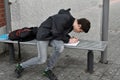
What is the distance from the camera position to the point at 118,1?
611 inches

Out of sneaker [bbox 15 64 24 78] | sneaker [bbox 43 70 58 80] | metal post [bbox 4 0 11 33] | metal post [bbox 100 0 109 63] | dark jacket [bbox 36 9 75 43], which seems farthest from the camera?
metal post [bbox 4 0 11 33]

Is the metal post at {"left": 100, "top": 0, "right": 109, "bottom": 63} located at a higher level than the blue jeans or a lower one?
higher

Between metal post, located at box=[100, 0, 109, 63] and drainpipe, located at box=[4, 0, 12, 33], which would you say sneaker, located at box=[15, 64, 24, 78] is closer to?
drainpipe, located at box=[4, 0, 12, 33]

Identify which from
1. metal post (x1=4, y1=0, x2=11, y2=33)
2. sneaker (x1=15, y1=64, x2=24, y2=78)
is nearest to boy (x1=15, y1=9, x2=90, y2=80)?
sneaker (x1=15, y1=64, x2=24, y2=78)

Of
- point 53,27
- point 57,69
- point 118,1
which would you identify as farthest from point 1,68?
point 118,1

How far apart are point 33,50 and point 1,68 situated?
1.08 meters

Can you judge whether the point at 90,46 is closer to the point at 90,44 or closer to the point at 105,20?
the point at 90,44

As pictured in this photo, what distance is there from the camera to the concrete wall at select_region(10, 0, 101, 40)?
5465mm

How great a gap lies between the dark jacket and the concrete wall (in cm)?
80

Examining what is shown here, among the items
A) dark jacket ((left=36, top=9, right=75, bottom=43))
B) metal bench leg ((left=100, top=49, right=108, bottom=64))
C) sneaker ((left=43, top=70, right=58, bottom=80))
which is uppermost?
dark jacket ((left=36, top=9, right=75, bottom=43))

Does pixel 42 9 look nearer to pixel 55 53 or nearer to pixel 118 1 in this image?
pixel 55 53

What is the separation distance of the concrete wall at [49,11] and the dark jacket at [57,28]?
0.80 metres

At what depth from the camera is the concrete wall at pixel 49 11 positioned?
546cm

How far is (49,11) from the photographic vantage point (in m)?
5.89
